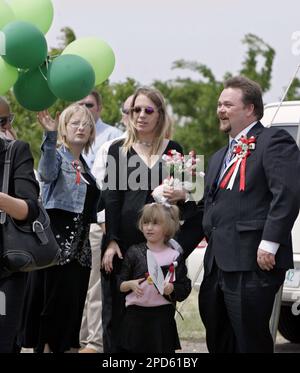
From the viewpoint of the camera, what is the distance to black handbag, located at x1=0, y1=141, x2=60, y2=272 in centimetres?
510

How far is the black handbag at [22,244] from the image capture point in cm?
510

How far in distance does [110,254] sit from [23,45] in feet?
5.66

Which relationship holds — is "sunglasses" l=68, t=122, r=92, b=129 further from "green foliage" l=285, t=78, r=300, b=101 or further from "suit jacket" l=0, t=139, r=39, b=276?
"green foliage" l=285, t=78, r=300, b=101

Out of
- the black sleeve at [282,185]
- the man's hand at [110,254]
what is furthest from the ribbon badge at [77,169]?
the black sleeve at [282,185]

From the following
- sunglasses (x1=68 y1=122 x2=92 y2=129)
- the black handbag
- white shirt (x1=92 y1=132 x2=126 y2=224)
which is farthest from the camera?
white shirt (x1=92 y1=132 x2=126 y2=224)

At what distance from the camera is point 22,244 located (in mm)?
5133

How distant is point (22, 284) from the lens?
5305mm

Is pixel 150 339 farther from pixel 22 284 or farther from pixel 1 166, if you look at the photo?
→ pixel 1 166

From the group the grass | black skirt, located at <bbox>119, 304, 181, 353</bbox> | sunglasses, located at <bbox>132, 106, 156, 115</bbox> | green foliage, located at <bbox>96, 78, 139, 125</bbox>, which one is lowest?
the grass

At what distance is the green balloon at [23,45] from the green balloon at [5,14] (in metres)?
0.11

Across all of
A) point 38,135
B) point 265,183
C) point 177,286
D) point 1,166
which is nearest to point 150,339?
point 177,286

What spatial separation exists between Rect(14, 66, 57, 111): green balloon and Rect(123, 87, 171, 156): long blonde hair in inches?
39.3

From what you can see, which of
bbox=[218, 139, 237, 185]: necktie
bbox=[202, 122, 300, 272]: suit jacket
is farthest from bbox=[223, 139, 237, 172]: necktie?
bbox=[202, 122, 300, 272]: suit jacket

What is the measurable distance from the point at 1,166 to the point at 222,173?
1598mm
